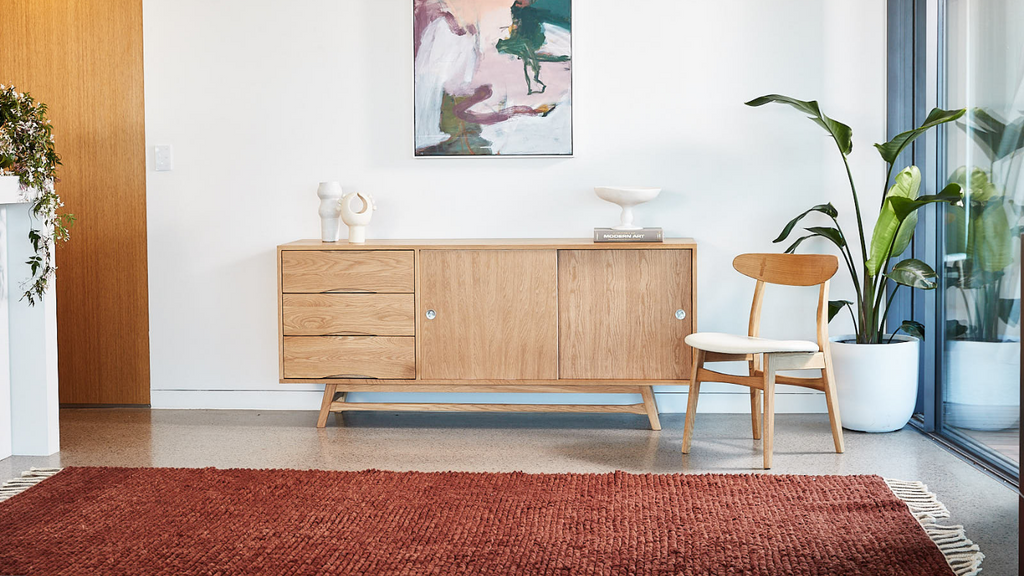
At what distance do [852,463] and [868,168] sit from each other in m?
1.37

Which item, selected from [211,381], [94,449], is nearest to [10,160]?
[94,449]

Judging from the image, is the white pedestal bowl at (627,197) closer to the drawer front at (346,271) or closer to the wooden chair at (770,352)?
the wooden chair at (770,352)

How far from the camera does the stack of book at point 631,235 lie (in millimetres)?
3537

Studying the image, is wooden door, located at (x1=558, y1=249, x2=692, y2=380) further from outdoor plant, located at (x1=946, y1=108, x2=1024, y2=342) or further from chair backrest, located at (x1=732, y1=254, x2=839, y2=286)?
outdoor plant, located at (x1=946, y1=108, x2=1024, y2=342)

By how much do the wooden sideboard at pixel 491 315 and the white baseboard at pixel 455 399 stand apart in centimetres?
31

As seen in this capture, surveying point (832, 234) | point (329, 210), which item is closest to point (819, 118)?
point (832, 234)

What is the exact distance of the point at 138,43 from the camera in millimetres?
3963

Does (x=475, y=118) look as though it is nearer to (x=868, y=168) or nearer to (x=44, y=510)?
(x=868, y=168)

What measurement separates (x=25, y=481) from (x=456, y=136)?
6.80ft

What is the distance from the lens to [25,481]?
289 cm

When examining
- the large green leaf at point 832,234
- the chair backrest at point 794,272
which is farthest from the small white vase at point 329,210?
the large green leaf at point 832,234

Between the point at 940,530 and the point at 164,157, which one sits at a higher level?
the point at 164,157

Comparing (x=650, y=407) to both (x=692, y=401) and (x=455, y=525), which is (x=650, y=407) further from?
(x=455, y=525)

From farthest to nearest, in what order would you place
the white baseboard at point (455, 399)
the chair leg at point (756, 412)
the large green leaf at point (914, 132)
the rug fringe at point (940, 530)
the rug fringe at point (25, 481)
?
the white baseboard at point (455, 399) < the chair leg at point (756, 412) < the large green leaf at point (914, 132) < the rug fringe at point (25, 481) < the rug fringe at point (940, 530)
